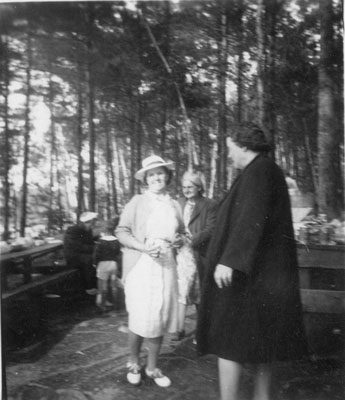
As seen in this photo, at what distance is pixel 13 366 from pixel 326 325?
1.45 meters

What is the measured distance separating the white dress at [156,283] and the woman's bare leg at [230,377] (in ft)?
0.95

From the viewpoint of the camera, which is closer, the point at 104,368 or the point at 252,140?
the point at 252,140

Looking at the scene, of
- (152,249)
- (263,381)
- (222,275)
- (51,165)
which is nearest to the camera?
(222,275)

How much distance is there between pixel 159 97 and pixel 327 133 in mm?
779

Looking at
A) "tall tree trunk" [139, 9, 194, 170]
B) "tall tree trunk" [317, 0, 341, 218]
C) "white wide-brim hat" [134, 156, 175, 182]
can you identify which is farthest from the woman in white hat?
"tall tree trunk" [317, 0, 341, 218]

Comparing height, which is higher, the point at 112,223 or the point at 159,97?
the point at 159,97

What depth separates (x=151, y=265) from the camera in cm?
159

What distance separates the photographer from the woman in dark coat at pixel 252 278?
1304 mm

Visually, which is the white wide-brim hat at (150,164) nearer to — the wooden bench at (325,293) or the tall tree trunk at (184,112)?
the tall tree trunk at (184,112)

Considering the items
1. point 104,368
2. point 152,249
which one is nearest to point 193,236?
point 152,249

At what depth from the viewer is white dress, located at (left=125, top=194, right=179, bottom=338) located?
1.58m

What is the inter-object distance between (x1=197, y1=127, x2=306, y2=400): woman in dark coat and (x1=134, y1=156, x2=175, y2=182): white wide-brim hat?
0.30m

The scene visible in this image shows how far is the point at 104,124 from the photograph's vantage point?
1.64m

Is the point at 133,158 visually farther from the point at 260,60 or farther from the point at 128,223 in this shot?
the point at 260,60
